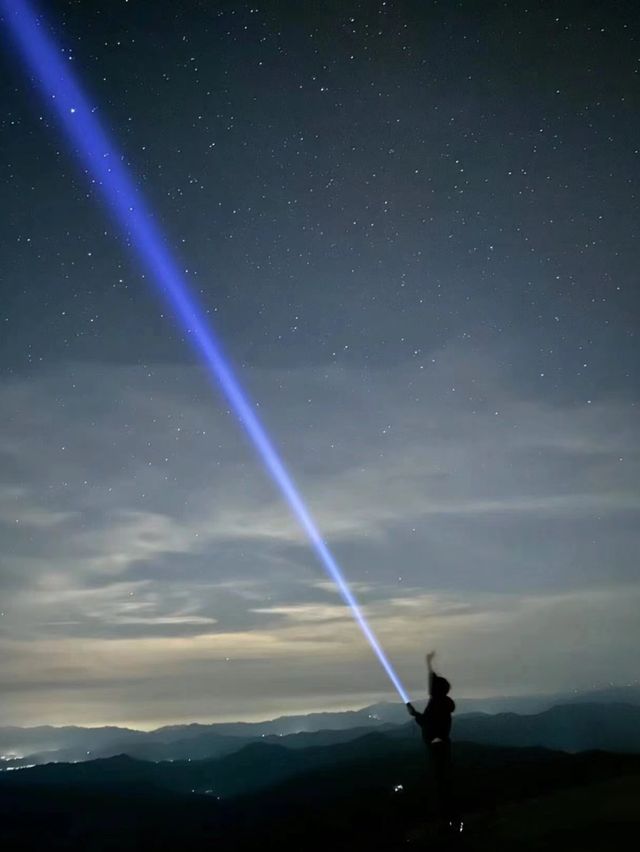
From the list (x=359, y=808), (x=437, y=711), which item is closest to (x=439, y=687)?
(x=437, y=711)

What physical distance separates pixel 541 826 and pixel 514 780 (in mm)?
13335

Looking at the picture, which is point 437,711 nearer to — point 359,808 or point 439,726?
point 439,726

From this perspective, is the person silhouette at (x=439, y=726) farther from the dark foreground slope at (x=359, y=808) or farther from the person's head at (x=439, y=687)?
the dark foreground slope at (x=359, y=808)

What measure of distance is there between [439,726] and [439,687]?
50 centimetres

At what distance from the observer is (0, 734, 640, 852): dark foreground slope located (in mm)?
9680

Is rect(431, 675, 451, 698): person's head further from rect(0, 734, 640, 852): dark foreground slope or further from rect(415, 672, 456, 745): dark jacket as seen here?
rect(0, 734, 640, 852): dark foreground slope

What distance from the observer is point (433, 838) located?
10.3 metres

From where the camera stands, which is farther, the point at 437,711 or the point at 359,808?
the point at 359,808

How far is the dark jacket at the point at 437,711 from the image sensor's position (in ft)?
33.0

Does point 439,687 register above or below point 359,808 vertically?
above

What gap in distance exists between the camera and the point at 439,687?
10070 millimetres

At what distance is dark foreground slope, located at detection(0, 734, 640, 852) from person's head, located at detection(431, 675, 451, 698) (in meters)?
1.61

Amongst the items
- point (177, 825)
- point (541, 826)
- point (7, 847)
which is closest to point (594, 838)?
point (541, 826)

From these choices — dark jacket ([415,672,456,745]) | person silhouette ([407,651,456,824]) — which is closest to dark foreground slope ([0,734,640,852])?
person silhouette ([407,651,456,824])
